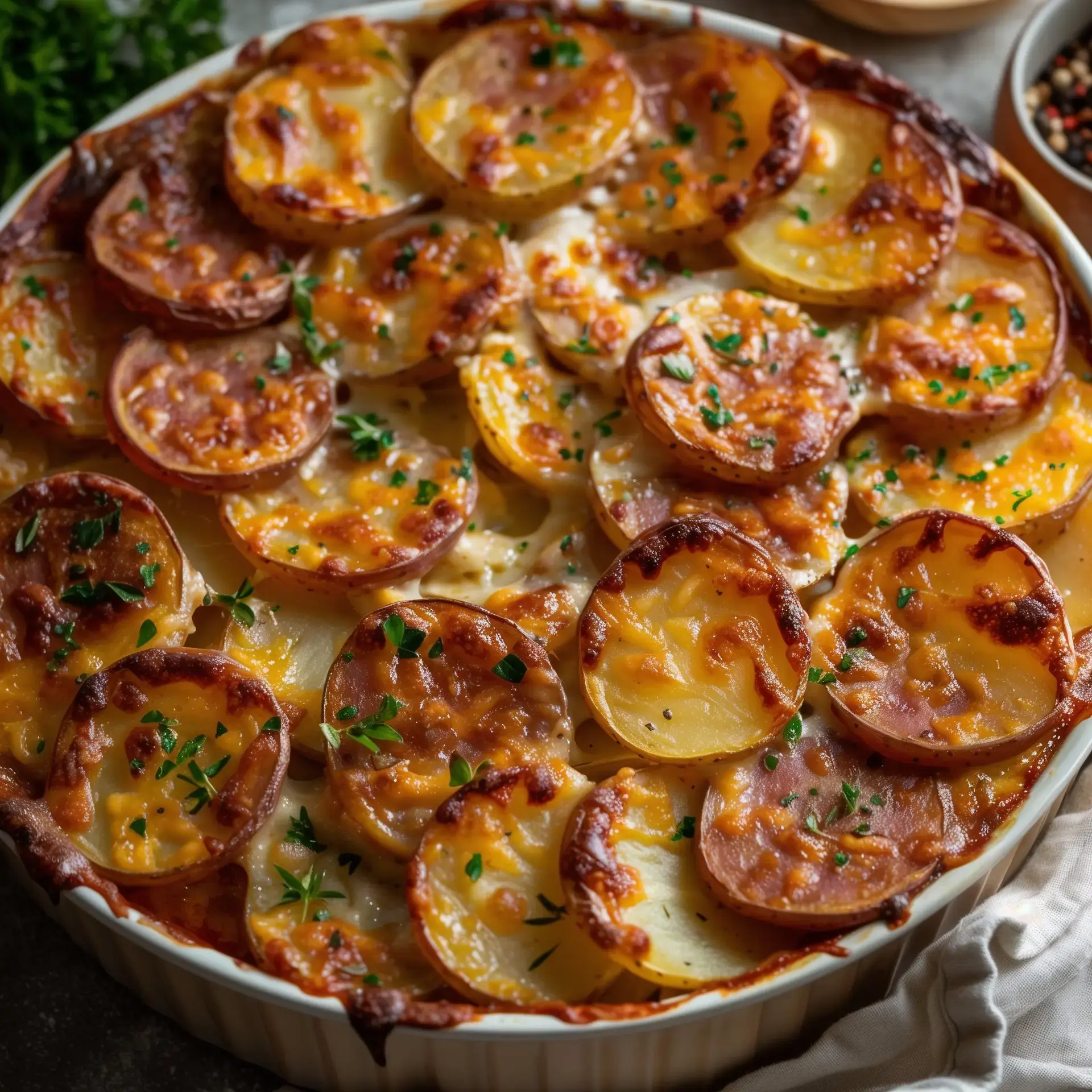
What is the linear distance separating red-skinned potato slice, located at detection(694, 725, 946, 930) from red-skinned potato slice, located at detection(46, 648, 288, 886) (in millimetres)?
881

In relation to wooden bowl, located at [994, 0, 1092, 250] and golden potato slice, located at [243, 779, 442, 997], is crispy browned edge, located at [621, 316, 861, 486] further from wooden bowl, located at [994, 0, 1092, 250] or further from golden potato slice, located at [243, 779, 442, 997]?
wooden bowl, located at [994, 0, 1092, 250]

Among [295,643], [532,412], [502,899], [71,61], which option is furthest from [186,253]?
[502,899]

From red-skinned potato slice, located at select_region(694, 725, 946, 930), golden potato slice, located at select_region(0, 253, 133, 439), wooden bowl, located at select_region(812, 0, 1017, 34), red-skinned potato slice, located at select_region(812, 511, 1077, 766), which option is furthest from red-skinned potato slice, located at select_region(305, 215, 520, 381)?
wooden bowl, located at select_region(812, 0, 1017, 34)

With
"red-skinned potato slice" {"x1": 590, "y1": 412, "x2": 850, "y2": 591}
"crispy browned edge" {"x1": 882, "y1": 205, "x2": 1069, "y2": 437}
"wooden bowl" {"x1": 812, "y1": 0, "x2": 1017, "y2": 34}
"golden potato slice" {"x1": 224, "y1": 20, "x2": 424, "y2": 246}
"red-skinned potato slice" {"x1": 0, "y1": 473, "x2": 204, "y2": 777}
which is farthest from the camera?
"wooden bowl" {"x1": 812, "y1": 0, "x2": 1017, "y2": 34}

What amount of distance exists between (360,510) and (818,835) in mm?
1203

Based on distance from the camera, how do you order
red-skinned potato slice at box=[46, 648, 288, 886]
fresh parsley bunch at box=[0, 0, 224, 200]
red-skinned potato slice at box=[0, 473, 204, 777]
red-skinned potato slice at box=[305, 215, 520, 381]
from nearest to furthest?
red-skinned potato slice at box=[46, 648, 288, 886], red-skinned potato slice at box=[0, 473, 204, 777], red-skinned potato slice at box=[305, 215, 520, 381], fresh parsley bunch at box=[0, 0, 224, 200]

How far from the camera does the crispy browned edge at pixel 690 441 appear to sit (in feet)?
10.6

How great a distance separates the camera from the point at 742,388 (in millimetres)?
3373

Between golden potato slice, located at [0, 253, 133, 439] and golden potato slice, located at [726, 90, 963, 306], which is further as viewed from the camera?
golden potato slice, located at [726, 90, 963, 306]

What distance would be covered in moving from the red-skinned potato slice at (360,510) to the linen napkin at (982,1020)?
1294 millimetres

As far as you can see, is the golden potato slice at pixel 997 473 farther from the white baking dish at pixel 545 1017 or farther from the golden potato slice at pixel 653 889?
the golden potato slice at pixel 653 889

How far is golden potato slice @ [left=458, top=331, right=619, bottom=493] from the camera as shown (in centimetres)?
334

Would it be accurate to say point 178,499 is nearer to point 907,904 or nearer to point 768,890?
point 768,890

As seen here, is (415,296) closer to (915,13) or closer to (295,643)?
(295,643)
